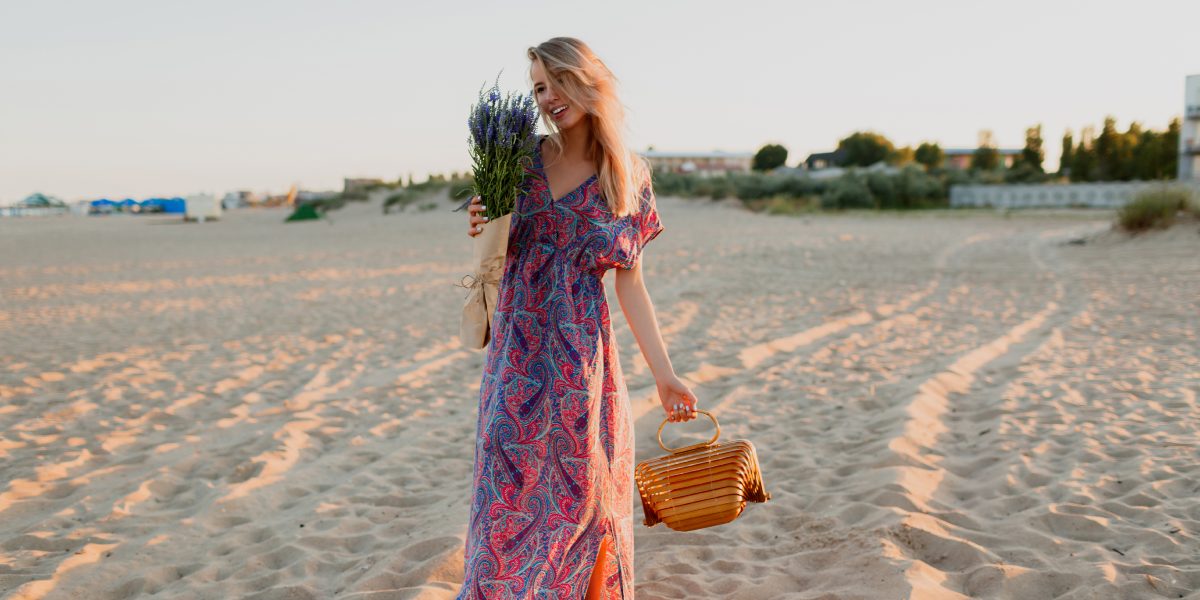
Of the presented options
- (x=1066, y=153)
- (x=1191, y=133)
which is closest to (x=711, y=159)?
(x=1066, y=153)

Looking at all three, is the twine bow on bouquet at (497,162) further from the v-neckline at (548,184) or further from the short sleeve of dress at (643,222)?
the short sleeve of dress at (643,222)

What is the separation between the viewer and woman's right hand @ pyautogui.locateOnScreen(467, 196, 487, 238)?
7.46 ft

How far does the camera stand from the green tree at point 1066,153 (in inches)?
2202

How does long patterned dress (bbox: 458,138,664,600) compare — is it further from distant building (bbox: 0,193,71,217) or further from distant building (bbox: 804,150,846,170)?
distant building (bbox: 804,150,846,170)

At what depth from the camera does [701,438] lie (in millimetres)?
4906

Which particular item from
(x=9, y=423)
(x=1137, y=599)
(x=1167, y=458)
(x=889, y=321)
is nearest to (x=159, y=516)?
(x=9, y=423)

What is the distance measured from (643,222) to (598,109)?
36cm

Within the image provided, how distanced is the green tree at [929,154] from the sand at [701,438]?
5735 cm

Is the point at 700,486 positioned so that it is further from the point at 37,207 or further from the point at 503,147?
the point at 37,207

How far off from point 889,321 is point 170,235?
24.5 meters

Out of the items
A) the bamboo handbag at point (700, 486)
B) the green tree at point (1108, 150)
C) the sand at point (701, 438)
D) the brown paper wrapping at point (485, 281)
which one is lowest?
the sand at point (701, 438)

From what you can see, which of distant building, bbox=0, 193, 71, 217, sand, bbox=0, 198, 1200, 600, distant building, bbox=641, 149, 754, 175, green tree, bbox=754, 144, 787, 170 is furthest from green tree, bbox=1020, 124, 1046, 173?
distant building, bbox=0, 193, 71, 217

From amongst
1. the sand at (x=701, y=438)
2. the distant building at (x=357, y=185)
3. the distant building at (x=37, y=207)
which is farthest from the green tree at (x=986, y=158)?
the distant building at (x=37, y=207)

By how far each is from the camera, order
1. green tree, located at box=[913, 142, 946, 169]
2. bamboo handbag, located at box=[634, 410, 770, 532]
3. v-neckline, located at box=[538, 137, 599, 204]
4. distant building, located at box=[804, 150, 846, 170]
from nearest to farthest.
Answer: v-neckline, located at box=[538, 137, 599, 204] < bamboo handbag, located at box=[634, 410, 770, 532] < green tree, located at box=[913, 142, 946, 169] < distant building, located at box=[804, 150, 846, 170]
